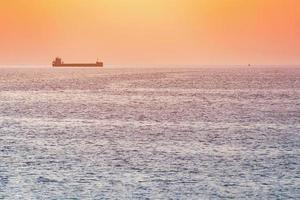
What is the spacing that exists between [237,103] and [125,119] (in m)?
31.1

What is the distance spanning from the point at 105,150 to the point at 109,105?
49473mm

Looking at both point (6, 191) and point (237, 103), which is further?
point (237, 103)

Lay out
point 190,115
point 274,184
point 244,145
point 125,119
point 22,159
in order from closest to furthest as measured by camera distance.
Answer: point 274,184
point 22,159
point 244,145
point 125,119
point 190,115

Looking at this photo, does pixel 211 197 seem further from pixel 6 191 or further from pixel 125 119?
pixel 125 119

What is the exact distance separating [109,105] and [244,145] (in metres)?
47.7

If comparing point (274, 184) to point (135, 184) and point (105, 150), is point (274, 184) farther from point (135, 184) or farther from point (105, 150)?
point (105, 150)


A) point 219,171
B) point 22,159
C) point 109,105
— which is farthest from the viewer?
point 109,105

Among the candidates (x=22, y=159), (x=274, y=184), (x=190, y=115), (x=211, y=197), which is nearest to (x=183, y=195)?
(x=211, y=197)

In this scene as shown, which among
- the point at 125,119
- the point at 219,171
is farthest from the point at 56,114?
the point at 219,171

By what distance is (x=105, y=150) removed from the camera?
44750 millimetres

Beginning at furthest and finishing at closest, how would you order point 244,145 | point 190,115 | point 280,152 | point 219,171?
point 190,115 → point 244,145 → point 280,152 → point 219,171

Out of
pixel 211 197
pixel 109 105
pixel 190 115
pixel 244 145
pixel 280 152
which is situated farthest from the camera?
pixel 109 105

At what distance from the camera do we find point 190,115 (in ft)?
249

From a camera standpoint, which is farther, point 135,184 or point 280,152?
point 280,152
